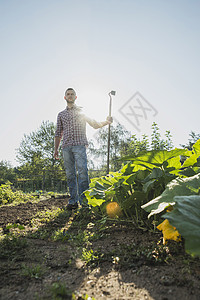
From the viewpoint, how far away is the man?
3.37 m

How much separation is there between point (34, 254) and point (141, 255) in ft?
2.49

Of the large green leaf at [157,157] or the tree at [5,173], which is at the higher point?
the tree at [5,173]

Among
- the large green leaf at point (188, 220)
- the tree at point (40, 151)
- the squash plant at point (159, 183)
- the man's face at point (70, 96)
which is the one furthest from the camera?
the tree at point (40, 151)

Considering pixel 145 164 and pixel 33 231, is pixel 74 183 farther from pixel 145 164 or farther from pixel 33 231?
pixel 145 164

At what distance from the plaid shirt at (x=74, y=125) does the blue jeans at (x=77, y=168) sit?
0.34ft

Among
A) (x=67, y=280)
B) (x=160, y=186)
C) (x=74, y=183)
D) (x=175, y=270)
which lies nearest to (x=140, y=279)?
(x=175, y=270)

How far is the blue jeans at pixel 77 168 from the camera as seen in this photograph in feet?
11.0

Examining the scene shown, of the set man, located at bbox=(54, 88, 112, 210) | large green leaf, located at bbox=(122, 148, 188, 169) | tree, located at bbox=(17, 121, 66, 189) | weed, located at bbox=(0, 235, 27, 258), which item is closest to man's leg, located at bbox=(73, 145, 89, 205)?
man, located at bbox=(54, 88, 112, 210)

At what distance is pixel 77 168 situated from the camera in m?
3.45

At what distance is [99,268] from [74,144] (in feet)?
7.86

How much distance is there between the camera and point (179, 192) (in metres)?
1.11

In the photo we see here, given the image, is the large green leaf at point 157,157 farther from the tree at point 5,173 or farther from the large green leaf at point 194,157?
the tree at point 5,173

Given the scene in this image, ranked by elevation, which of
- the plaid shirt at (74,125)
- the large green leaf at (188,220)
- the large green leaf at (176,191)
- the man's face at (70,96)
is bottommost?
the large green leaf at (188,220)

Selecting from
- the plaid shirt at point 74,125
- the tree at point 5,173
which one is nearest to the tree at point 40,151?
the tree at point 5,173
